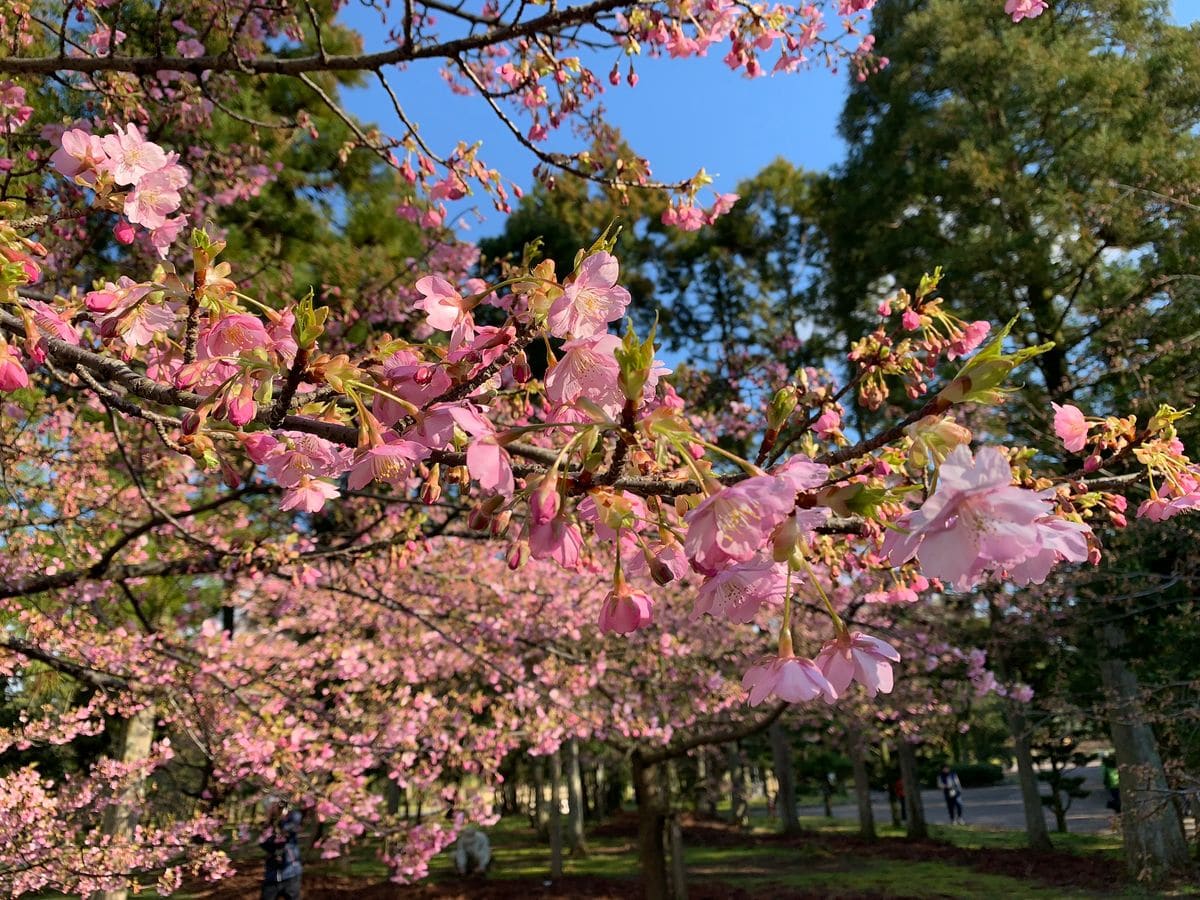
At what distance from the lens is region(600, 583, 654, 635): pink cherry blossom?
3.18ft

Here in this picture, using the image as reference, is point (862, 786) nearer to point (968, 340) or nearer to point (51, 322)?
point (968, 340)

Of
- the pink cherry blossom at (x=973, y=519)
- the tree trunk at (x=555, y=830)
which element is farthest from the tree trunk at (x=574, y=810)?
the pink cherry blossom at (x=973, y=519)

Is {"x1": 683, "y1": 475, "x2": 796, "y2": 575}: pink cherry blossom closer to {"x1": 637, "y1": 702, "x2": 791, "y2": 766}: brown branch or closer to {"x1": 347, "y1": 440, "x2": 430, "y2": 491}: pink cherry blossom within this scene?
{"x1": 347, "y1": 440, "x2": 430, "y2": 491}: pink cherry blossom

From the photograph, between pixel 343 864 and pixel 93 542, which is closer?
pixel 93 542

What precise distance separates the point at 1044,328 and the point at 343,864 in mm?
13504

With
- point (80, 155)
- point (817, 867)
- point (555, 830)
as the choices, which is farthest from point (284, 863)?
point (817, 867)

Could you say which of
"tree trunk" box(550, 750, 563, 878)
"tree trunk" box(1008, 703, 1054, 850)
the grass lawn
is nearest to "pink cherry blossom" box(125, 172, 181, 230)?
the grass lawn

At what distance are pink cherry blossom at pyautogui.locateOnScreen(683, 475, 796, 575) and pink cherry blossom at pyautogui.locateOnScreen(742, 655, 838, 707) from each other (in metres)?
0.23

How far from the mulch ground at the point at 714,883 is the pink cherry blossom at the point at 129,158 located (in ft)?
31.2

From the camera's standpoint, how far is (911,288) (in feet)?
39.1

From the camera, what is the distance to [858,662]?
981mm

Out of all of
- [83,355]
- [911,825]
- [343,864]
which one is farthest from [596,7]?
[911,825]

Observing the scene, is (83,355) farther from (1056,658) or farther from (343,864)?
(343,864)

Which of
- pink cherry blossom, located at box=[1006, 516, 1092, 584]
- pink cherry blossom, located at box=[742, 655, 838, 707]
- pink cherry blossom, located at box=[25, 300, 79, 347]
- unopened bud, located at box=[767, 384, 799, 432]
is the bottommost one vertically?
pink cherry blossom, located at box=[742, 655, 838, 707]
